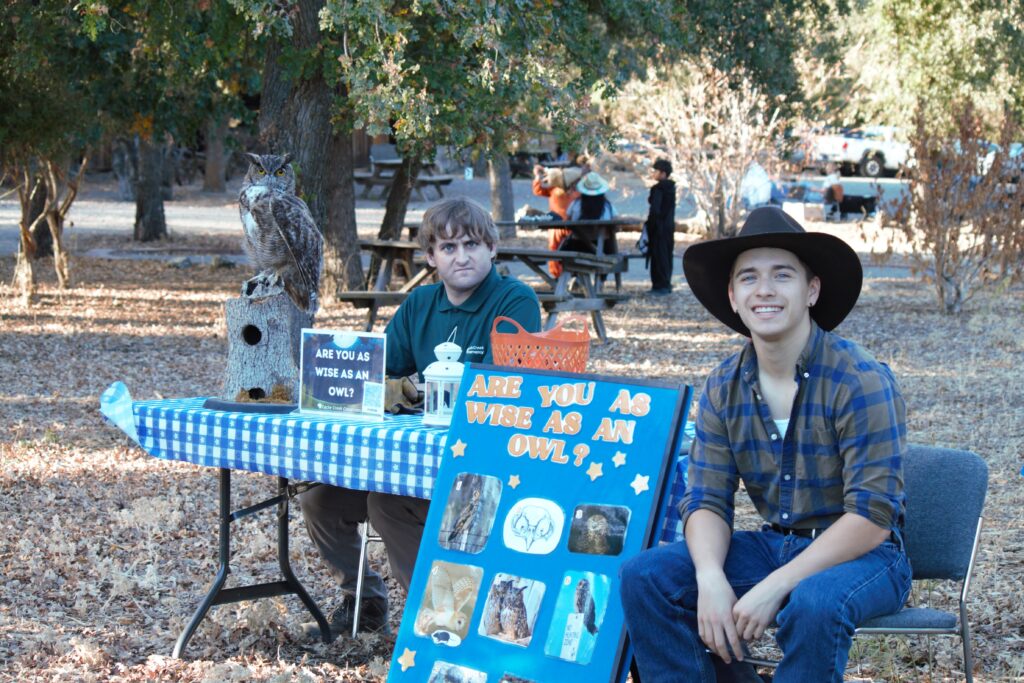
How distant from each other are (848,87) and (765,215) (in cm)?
2909

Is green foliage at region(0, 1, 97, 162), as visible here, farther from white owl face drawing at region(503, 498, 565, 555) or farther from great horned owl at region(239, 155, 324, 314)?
white owl face drawing at region(503, 498, 565, 555)

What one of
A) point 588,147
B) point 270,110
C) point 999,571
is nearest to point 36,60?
point 270,110

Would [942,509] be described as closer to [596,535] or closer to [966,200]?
[596,535]

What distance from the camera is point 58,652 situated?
4.32 metres

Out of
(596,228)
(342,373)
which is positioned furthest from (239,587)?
(596,228)

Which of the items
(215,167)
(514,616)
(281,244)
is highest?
(215,167)

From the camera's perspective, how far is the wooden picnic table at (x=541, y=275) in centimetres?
1066

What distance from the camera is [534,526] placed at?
10.6 ft

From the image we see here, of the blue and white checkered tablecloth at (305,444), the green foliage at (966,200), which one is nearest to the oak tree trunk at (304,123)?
the green foliage at (966,200)

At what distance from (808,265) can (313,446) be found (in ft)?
5.21

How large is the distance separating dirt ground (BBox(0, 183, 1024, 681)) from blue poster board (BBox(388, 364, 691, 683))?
1007mm

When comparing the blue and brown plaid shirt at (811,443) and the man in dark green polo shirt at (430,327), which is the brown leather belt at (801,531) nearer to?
the blue and brown plaid shirt at (811,443)

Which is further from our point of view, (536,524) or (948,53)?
(948,53)

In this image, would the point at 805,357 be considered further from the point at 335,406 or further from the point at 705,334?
the point at 705,334
